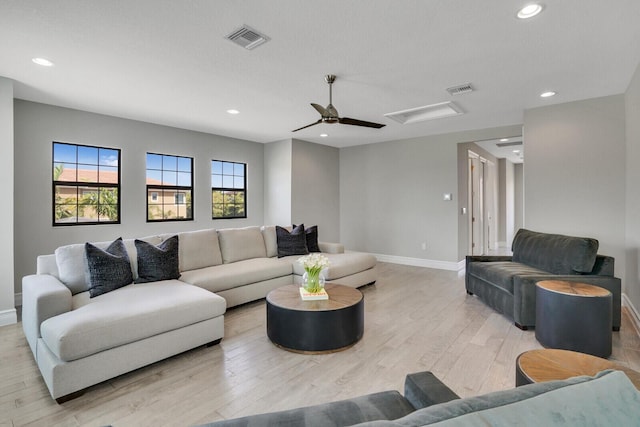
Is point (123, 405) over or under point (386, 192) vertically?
under

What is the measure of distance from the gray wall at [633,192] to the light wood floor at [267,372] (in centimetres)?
46

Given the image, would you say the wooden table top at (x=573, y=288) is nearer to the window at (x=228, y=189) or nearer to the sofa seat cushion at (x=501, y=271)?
Result: the sofa seat cushion at (x=501, y=271)

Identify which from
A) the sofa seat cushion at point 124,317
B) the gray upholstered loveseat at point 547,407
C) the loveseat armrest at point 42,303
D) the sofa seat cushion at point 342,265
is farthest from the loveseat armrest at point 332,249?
the gray upholstered loveseat at point 547,407

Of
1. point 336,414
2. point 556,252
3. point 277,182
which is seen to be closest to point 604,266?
point 556,252

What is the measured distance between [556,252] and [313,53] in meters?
3.29

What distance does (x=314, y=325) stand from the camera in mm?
2611

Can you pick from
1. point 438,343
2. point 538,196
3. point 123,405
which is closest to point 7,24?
point 123,405

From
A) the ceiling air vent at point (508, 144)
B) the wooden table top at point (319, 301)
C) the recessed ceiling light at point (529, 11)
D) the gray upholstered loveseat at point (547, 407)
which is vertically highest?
the ceiling air vent at point (508, 144)

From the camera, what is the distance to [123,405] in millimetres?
1977

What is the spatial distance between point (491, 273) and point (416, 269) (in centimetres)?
233

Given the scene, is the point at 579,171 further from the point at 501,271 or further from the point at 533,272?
the point at 501,271

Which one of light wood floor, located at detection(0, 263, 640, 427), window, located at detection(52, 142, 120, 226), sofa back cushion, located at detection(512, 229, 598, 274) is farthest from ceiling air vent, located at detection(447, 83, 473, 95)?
window, located at detection(52, 142, 120, 226)

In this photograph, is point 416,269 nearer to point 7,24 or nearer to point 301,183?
point 301,183

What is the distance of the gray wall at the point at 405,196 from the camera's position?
5844 mm
